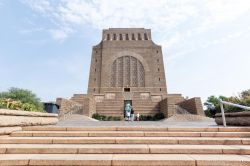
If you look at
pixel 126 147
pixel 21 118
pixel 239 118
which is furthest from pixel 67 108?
pixel 126 147

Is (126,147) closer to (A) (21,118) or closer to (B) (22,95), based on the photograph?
(A) (21,118)

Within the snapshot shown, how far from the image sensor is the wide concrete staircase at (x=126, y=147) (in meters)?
3.40

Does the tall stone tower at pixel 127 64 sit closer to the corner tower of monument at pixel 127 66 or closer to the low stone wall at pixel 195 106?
the corner tower of monument at pixel 127 66

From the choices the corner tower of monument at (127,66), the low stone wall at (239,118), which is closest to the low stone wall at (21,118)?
the low stone wall at (239,118)

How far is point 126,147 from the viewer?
4109mm

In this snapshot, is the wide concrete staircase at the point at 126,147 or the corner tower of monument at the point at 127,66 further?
the corner tower of monument at the point at 127,66

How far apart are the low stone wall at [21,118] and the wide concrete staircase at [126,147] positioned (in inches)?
11.2

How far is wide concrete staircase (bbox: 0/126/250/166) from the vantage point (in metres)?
3.40

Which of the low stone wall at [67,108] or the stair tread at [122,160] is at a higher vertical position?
the low stone wall at [67,108]

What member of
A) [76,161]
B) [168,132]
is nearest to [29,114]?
[76,161]

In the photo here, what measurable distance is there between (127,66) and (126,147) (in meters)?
37.3

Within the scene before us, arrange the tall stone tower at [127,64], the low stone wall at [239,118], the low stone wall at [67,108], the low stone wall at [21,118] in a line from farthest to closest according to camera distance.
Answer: the tall stone tower at [127,64] → the low stone wall at [67,108] → the low stone wall at [239,118] → the low stone wall at [21,118]

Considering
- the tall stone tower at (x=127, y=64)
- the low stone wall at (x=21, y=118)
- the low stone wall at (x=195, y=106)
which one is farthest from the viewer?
the tall stone tower at (x=127, y=64)

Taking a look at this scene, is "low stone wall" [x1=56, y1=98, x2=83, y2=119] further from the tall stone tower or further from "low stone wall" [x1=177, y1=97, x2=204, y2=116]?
"low stone wall" [x1=177, y1=97, x2=204, y2=116]
